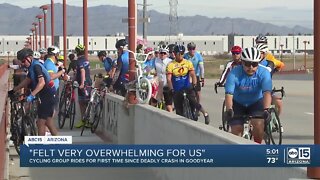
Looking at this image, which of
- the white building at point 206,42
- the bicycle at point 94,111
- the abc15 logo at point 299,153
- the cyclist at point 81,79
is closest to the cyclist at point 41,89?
the bicycle at point 94,111

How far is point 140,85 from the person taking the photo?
15883mm

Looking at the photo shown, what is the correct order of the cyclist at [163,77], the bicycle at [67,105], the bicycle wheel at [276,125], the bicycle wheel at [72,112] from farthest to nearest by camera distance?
1. the bicycle at [67,105]
2. the bicycle wheel at [72,112]
3. the cyclist at [163,77]
4. the bicycle wheel at [276,125]

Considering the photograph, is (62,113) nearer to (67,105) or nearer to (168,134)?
(67,105)

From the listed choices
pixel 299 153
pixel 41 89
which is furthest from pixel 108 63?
pixel 299 153

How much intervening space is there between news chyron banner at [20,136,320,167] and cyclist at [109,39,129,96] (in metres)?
9.02

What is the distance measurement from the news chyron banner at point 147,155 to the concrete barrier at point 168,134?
0.10 m

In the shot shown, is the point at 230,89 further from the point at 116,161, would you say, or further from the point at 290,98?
the point at 290,98

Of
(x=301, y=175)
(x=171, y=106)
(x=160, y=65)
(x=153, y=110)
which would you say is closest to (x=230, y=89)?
(x=153, y=110)

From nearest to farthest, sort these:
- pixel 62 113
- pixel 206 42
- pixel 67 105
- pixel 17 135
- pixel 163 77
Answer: pixel 17 135 < pixel 163 77 < pixel 67 105 < pixel 62 113 < pixel 206 42

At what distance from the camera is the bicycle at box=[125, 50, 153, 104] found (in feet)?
50.1

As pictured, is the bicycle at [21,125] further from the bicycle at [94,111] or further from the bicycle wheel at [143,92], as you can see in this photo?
the bicycle at [94,111]

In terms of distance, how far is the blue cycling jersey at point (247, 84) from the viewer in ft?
35.3

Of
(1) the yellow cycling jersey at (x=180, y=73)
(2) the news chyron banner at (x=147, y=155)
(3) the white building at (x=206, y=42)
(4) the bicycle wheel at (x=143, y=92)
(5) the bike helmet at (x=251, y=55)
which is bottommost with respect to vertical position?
(3) the white building at (x=206, y=42)

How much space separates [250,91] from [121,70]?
307 inches
